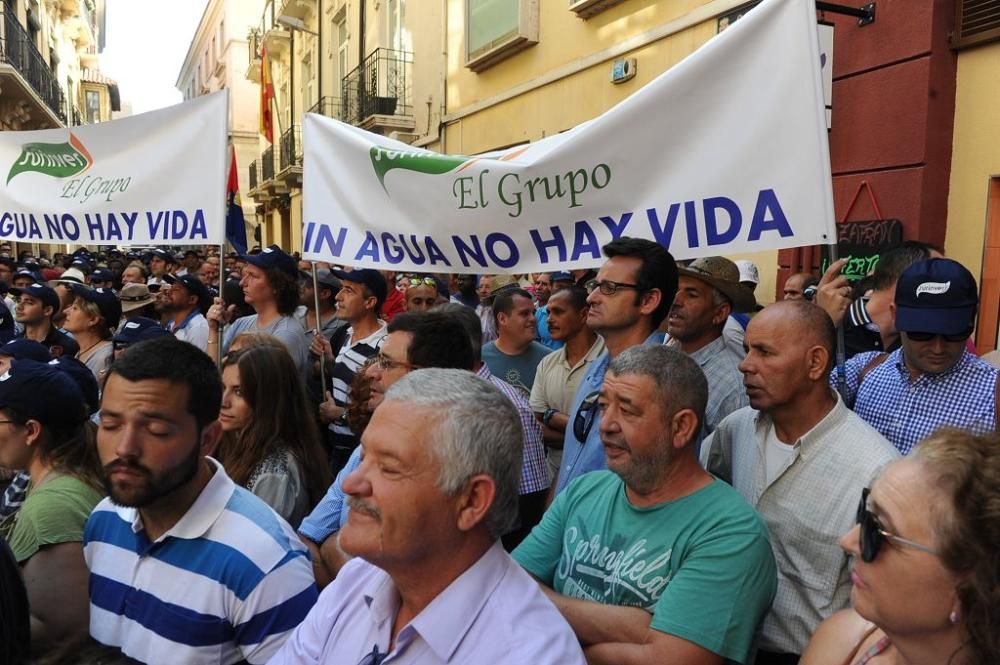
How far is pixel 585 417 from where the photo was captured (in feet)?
10.0

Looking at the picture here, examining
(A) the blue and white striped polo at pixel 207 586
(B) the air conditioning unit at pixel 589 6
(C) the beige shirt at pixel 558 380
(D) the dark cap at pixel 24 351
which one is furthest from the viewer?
(B) the air conditioning unit at pixel 589 6

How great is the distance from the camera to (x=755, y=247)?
9.57ft

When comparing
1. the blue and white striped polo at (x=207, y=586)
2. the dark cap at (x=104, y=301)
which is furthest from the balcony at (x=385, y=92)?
the blue and white striped polo at (x=207, y=586)

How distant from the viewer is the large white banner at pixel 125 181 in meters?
4.86

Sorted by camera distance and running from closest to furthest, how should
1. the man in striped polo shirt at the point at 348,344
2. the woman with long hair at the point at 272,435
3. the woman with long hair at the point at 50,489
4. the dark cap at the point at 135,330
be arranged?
the woman with long hair at the point at 50,489 < the woman with long hair at the point at 272,435 < the man in striped polo shirt at the point at 348,344 < the dark cap at the point at 135,330

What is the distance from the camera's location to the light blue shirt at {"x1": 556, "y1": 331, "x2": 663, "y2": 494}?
288 centimetres

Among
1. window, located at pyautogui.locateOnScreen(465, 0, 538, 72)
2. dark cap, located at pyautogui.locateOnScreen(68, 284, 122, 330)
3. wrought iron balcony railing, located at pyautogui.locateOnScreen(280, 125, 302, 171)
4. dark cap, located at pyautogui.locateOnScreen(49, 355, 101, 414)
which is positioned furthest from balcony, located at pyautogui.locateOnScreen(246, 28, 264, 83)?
dark cap, located at pyautogui.locateOnScreen(49, 355, 101, 414)

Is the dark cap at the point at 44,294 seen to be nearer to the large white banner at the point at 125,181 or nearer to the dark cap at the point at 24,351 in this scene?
the large white banner at the point at 125,181

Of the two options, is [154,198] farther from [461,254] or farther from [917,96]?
[917,96]

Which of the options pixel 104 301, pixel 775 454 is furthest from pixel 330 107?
pixel 775 454

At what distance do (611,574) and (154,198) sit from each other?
4019 mm

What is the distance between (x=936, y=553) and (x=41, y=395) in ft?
8.91

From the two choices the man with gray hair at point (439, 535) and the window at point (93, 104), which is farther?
the window at point (93, 104)

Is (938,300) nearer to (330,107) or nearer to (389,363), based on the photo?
(389,363)
